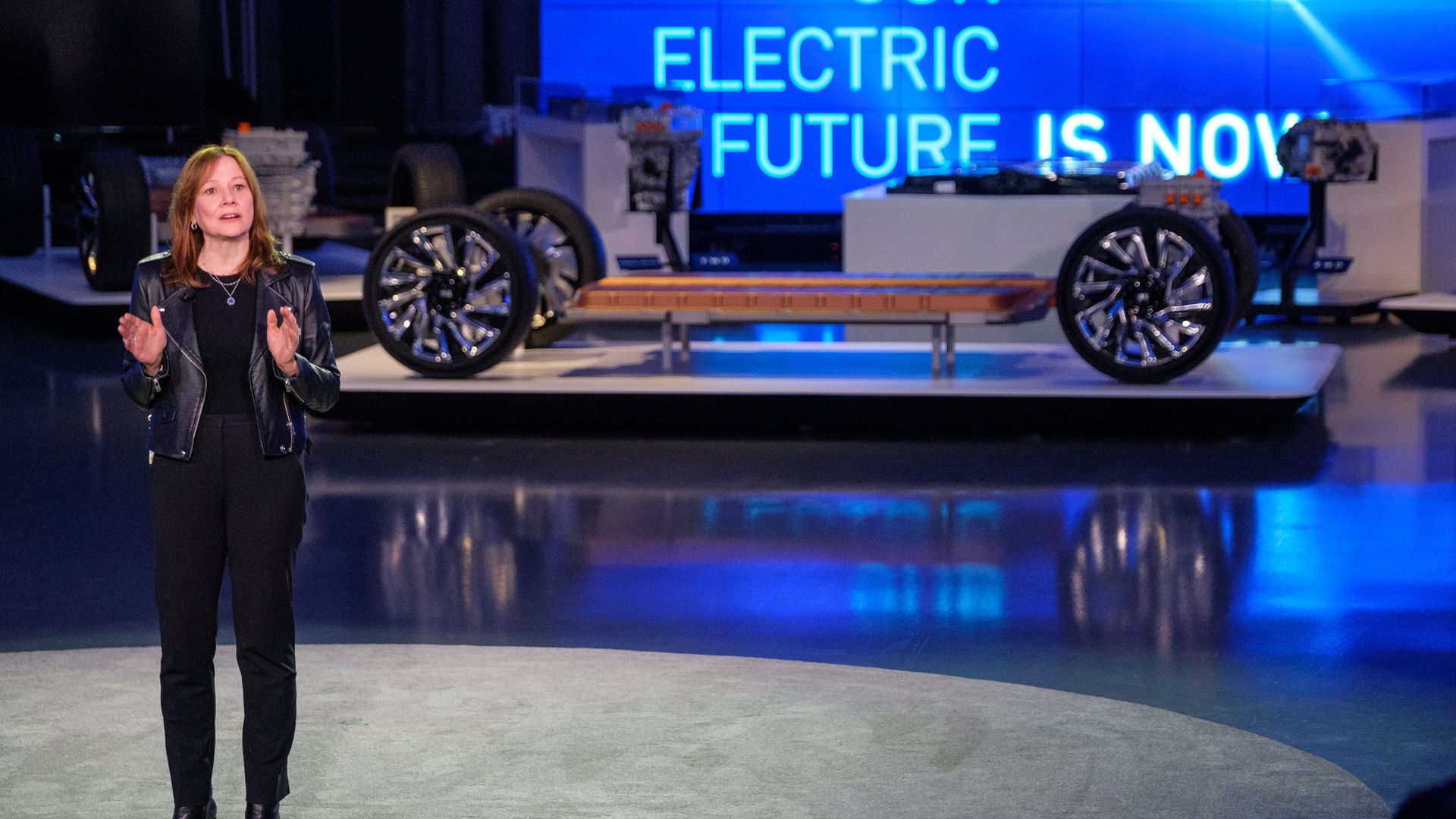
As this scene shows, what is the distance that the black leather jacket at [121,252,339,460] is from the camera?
3.00m

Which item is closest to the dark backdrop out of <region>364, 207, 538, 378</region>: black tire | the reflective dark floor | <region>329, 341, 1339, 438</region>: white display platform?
the reflective dark floor

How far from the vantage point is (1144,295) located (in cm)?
760

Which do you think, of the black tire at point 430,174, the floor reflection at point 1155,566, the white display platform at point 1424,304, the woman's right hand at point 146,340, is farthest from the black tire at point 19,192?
the woman's right hand at point 146,340

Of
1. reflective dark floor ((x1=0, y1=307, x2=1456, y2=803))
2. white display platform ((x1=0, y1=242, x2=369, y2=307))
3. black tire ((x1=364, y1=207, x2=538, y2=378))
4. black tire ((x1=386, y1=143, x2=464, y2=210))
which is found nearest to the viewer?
reflective dark floor ((x1=0, y1=307, x2=1456, y2=803))

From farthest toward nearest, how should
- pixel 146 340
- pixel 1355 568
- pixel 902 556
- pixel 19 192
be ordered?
pixel 19 192 < pixel 902 556 < pixel 1355 568 < pixel 146 340

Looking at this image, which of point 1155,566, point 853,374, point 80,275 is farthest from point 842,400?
point 80,275

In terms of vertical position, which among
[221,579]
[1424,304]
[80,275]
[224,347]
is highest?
[224,347]

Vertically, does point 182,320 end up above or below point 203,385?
above

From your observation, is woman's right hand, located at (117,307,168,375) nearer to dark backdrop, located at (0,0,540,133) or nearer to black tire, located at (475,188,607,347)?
black tire, located at (475,188,607,347)

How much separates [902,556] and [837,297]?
8.02 ft

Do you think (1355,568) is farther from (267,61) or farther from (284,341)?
(267,61)

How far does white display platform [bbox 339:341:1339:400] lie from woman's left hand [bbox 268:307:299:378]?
4711 millimetres

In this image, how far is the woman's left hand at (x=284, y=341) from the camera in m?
2.94

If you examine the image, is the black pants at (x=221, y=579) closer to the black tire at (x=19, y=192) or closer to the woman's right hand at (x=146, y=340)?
the woman's right hand at (x=146, y=340)
